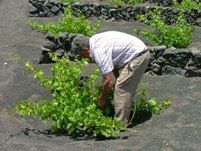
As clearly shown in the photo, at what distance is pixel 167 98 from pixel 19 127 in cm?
243

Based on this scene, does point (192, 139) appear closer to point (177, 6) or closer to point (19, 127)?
point (19, 127)

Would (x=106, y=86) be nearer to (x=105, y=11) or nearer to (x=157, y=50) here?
(x=157, y=50)

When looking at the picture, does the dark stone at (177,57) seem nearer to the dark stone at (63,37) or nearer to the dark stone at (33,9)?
the dark stone at (63,37)

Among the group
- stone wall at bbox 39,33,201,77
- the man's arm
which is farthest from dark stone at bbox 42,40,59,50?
the man's arm

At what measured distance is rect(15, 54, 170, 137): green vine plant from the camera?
7430 millimetres

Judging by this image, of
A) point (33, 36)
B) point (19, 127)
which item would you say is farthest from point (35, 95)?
point (33, 36)

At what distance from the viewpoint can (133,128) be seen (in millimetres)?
7785

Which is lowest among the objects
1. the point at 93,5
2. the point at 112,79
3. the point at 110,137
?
the point at 93,5

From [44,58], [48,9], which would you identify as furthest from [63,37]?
[48,9]

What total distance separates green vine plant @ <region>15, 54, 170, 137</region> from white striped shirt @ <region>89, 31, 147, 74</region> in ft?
1.64

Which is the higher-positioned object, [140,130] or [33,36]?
[140,130]

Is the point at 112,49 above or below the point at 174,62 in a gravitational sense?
above

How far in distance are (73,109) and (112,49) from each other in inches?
39.2

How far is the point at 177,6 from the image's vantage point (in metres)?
15.4
